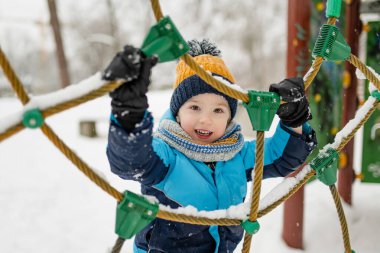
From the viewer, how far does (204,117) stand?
1.08 meters

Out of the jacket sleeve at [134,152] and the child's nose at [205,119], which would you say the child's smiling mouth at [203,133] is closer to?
the child's nose at [205,119]

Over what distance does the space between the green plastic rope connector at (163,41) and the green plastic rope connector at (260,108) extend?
223 millimetres

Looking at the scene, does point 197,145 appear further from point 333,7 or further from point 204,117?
point 333,7

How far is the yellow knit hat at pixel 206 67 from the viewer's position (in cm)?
115

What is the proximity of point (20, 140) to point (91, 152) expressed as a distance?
103 centimetres

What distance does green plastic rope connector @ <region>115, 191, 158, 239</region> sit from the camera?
743 mm

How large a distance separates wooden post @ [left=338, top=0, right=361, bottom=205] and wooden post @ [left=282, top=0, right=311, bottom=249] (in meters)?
0.47

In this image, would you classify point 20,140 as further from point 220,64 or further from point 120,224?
point 120,224

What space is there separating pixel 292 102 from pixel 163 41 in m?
0.41

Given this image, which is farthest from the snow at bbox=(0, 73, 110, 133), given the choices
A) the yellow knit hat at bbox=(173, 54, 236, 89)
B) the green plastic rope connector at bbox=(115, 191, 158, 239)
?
the yellow knit hat at bbox=(173, 54, 236, 89)

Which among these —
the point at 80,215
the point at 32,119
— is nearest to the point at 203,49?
the point at 32,119

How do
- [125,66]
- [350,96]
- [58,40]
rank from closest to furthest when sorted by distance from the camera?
[125,66], [350,96], [58,40]

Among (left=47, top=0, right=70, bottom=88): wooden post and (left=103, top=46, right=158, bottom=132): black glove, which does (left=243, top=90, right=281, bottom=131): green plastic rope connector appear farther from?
(left=47, top=0, right=70, bottom=88): wooden post

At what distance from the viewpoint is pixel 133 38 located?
41.9 feet
